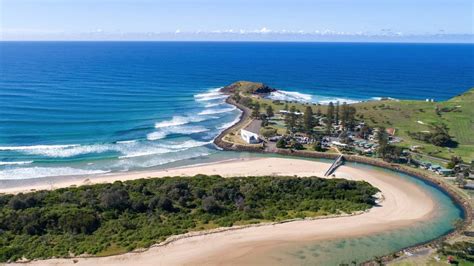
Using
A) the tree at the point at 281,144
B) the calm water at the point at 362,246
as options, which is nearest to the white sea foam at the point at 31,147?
the tree at the point at 281,144

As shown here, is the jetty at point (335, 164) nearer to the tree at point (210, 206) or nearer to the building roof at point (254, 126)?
the building roof at point (254, 126)

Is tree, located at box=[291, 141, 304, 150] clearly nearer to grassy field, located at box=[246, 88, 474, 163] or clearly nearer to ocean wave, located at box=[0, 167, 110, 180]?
grassy field, located at box=[246, 88, 474, 163]

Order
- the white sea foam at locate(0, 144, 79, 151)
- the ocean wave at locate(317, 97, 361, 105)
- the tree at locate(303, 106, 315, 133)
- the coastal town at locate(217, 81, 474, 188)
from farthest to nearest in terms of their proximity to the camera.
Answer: the ocean wave at locate(317, 97, 361, 105) < the tree at locate(303, 106, 315, 133) < the white sea foam at locate(0, 144, 79, 151) < the coastal town at locate(217, 81, 474, 188)

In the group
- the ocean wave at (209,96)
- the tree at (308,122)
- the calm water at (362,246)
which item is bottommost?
the calm water at (362,246)

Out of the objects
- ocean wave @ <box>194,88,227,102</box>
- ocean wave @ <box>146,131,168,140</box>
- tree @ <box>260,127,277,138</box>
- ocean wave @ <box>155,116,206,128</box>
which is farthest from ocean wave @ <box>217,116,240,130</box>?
ocean wave @ <box>194,88,227,102</box>

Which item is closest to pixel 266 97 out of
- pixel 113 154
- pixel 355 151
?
pixel 355 151

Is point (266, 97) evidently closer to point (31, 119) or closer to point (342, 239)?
point (31, 119)
